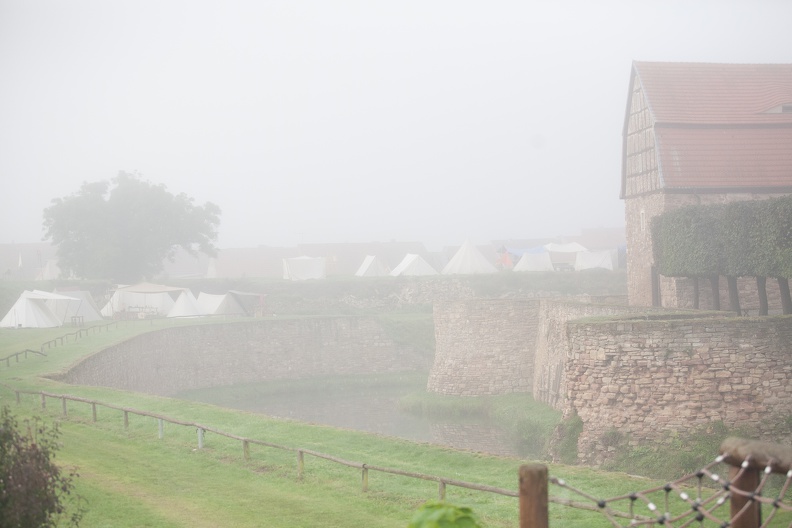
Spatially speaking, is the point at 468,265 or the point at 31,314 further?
the point at 468,265

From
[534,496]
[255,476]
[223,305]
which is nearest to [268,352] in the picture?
[223,305]

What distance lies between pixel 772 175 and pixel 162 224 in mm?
46361

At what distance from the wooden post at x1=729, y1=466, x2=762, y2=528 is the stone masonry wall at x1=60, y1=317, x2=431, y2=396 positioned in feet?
114

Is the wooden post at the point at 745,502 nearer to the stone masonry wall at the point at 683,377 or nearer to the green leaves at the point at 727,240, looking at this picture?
the stone masonry wall at the point at 683,377

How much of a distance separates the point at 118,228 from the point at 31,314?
65.5 feet

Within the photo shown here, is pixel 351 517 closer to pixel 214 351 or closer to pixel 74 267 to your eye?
pixel 214 351

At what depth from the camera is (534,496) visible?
623cm

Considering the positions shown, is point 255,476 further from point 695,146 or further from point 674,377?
point 695,146

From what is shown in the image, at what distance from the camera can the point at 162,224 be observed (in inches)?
2682

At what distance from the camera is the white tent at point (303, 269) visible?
69562 millimetres

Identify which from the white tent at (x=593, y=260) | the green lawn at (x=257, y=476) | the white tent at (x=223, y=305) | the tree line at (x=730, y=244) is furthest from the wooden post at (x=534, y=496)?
the white tent at (x=593, y=260)

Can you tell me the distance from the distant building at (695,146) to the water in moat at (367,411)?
883cm

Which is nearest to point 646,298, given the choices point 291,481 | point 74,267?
point 291,481

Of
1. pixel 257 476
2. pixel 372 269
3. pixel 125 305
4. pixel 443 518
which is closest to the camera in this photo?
pixel 443 518
